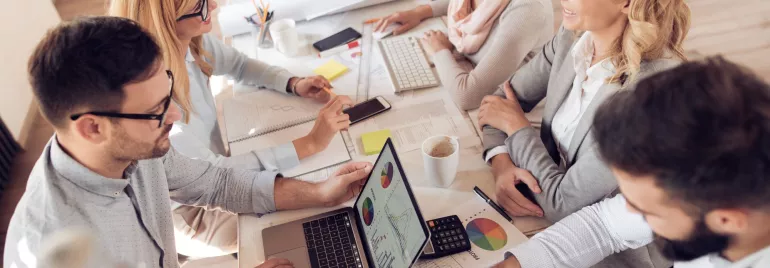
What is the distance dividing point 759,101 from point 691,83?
3.2 inches

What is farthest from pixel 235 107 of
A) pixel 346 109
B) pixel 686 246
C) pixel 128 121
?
pixel 686 246

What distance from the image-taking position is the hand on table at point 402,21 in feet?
6.52

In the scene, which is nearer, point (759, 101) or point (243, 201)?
point (759, 101)

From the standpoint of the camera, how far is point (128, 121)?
1086 mm

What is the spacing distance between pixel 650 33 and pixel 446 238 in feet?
2.05

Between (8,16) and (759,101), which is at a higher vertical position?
(759,101)

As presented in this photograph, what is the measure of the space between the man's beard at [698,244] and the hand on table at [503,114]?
605mm

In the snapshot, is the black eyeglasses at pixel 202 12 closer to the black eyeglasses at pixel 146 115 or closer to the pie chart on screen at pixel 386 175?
the black eyeglasses at pixel 146 115

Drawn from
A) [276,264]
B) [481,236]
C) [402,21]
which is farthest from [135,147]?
[402,21]

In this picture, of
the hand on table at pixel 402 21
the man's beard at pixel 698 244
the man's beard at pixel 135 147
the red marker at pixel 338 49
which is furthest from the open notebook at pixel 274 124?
the man's beard at pixel 698 244

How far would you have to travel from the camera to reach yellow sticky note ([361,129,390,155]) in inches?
57.3

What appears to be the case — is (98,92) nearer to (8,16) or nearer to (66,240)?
(66,240)

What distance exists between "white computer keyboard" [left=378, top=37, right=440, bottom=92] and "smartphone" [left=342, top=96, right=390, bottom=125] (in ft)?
0.28

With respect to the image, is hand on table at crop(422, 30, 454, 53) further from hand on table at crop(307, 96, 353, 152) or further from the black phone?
hand on table at crop(307, 96, 353, 152)
